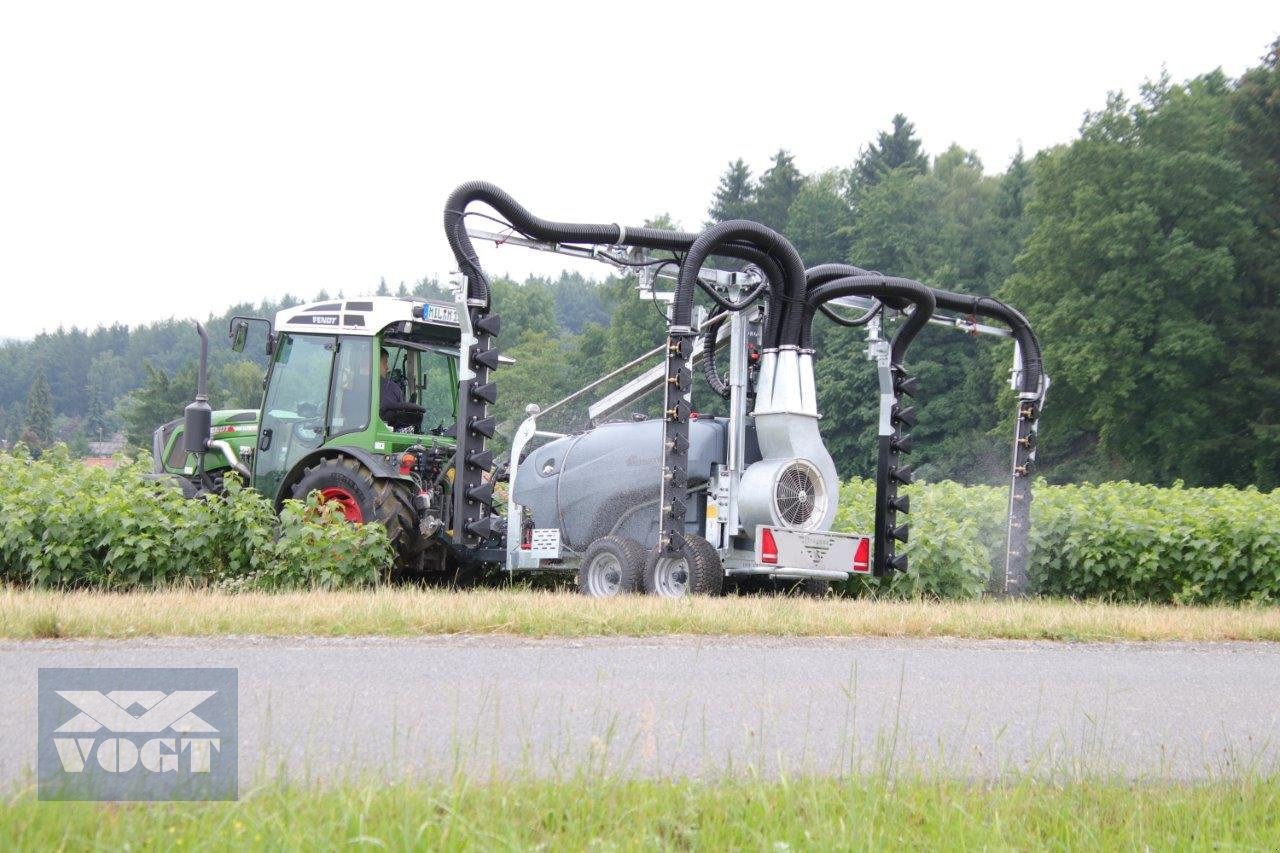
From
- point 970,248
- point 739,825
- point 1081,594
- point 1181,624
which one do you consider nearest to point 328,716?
point 739,825

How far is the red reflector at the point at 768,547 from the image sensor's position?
40.2 feet

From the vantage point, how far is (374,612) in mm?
9039

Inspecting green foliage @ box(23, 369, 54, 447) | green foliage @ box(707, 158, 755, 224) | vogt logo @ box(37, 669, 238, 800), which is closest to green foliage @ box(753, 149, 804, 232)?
green foliage @ box(707, 158, 755, 224)

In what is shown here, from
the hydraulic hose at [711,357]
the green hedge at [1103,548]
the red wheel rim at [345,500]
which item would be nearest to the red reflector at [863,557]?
the green hedge at [1103,548]

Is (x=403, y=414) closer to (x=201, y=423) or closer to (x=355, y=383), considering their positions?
(x=355, y=383)

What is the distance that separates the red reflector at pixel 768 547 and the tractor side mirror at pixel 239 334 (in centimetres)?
602

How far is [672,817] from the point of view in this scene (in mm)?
4559

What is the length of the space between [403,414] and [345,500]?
4.34 ft

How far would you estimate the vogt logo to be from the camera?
14.9ft

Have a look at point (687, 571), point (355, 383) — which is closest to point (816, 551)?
point (687, 571)

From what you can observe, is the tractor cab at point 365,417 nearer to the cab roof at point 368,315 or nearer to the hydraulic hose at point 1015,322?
the cab roof at point 368,315

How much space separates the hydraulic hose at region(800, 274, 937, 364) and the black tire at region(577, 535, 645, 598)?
2.56m

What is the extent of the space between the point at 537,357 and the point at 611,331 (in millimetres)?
13736

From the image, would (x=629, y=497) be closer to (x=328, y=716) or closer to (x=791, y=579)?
(x=791, y=579)
